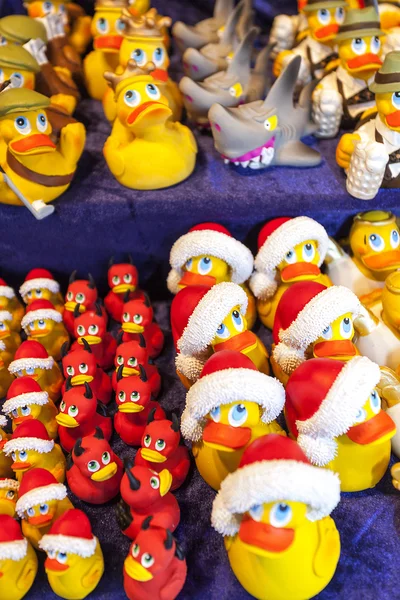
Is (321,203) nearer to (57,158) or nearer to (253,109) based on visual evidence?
(253,109)

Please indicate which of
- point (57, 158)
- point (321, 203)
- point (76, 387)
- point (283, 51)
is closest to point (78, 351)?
point (76, 387)

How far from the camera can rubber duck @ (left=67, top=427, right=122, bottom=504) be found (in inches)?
37.1

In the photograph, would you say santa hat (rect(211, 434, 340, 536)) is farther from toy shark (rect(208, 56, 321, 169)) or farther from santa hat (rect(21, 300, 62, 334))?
toy shark (rect(208, 56, 321, 169))

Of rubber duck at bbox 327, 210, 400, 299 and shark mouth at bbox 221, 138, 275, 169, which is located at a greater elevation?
shark mouth at bbox 221, 138, 275, 169

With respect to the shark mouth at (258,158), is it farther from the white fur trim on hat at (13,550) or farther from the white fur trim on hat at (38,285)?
the white fur trim on hat at (13,550)

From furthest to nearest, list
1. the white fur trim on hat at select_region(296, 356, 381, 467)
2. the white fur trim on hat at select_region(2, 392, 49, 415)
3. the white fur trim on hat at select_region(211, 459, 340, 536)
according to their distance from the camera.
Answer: the white fur trim on hat at select_region(2, 392, 49, 415), the white fur trim on hat at select_region(296, 356, 381, 467), the white fur trim on hat at select_region(211, 459, 340, 536)

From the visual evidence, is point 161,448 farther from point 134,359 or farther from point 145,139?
point 145,139

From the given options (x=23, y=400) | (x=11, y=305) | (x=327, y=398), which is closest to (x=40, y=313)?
(x=11, y=305)

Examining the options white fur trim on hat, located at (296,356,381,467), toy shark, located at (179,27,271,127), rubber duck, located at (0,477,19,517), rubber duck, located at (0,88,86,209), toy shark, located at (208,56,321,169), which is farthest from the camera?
toy shark, located at (179,27,271,127)

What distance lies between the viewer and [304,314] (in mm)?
1005

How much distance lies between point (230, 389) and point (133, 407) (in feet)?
0.86

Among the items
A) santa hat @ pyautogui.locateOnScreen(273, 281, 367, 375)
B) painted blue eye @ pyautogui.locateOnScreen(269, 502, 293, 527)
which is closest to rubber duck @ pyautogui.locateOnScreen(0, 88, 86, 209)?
santa hat @ pyautogui.locateOnScreen(273, 281, 367, 375)

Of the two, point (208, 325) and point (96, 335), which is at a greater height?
point (208, 325)

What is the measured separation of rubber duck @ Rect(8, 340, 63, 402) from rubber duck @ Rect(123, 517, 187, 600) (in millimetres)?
445
